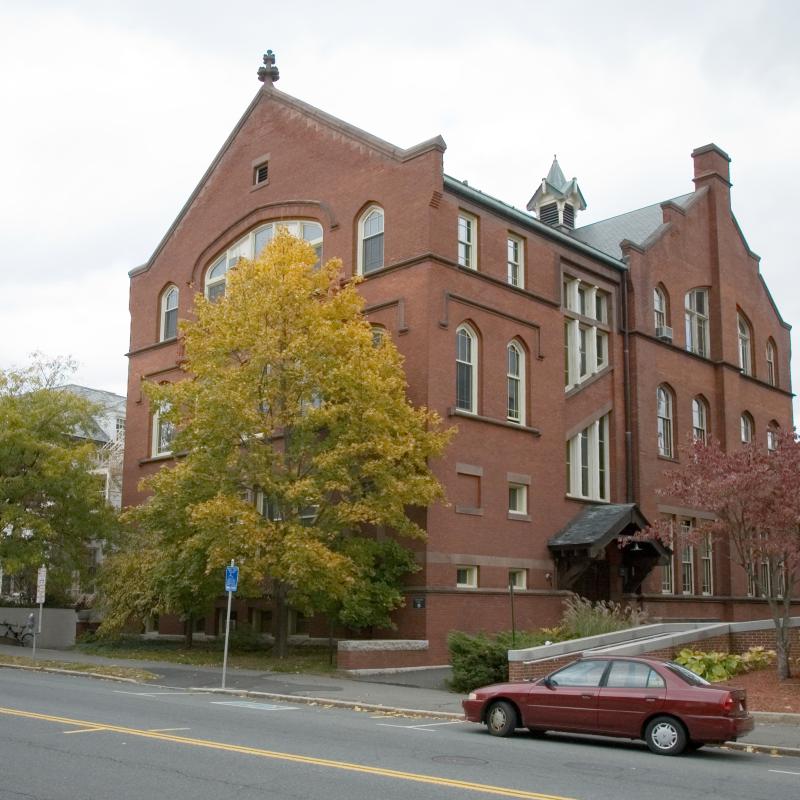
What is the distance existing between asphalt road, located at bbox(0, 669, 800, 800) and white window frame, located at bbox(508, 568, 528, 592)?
1348 centimetres

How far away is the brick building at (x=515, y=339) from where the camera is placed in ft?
95.3

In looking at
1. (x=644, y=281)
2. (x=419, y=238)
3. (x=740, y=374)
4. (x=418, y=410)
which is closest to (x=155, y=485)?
(x=418, y=410)

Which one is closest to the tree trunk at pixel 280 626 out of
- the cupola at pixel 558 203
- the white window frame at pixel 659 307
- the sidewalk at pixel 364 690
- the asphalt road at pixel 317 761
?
the sidewalk at pixel 364 690

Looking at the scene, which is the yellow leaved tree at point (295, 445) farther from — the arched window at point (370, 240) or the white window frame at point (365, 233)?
the arched window at point (370, 240)

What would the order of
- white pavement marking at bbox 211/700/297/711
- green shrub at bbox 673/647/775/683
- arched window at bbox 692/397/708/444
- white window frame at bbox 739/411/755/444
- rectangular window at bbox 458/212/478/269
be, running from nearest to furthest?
white pavement marking at bbox 211/700/297/711, green shrub at bbox 673/647/775/683, rectangular window at bbox 458/212/478/269, arched window at bbox 692/397/708/444, white window frame at bbox 739/411/755/444

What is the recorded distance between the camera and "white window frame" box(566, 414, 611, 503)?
3350cm

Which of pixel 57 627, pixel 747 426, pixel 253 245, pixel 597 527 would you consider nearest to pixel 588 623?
pixel 597 527

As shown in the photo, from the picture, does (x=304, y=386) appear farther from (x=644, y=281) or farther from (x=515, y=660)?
(x=644, y=281)

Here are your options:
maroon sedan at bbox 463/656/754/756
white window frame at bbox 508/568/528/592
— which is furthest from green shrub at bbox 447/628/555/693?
white window frame at bbox 508/568/528/592

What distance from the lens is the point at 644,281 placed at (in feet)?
122

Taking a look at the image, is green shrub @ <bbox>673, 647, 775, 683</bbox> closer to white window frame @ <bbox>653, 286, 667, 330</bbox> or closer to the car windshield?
the car windshield

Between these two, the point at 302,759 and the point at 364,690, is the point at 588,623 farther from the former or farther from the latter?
the point at 302,759

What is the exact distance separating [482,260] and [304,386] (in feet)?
25.6

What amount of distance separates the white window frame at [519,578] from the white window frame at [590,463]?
3951mm
